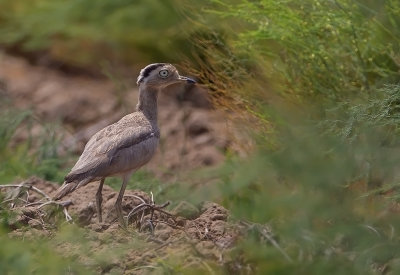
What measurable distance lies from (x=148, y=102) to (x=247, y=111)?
1.02 metres

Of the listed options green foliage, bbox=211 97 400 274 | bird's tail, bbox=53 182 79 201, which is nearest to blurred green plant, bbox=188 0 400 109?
bird's tail, bbox=53 182 79 201

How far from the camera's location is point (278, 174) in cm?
380

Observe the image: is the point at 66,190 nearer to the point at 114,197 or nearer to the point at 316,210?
the point at 114,197

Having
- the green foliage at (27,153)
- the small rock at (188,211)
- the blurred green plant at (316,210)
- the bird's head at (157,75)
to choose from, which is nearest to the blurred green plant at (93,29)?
the green foliage at (27,153)

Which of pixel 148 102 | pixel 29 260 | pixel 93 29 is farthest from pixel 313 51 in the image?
pixel 93 29

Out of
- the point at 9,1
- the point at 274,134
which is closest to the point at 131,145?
the point at 274,134

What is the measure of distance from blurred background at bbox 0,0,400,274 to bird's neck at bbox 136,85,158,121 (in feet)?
1.95

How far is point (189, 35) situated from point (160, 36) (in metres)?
2.83

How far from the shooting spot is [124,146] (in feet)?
21.6

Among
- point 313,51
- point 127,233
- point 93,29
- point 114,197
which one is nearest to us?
point 127,233

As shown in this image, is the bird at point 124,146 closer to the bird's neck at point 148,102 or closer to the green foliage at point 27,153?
the bird's neck at point 148,102

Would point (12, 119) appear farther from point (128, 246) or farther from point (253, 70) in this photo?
point (128, 246)

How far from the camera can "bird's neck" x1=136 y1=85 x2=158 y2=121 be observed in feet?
23.4

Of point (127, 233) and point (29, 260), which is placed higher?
point (29, 260)
